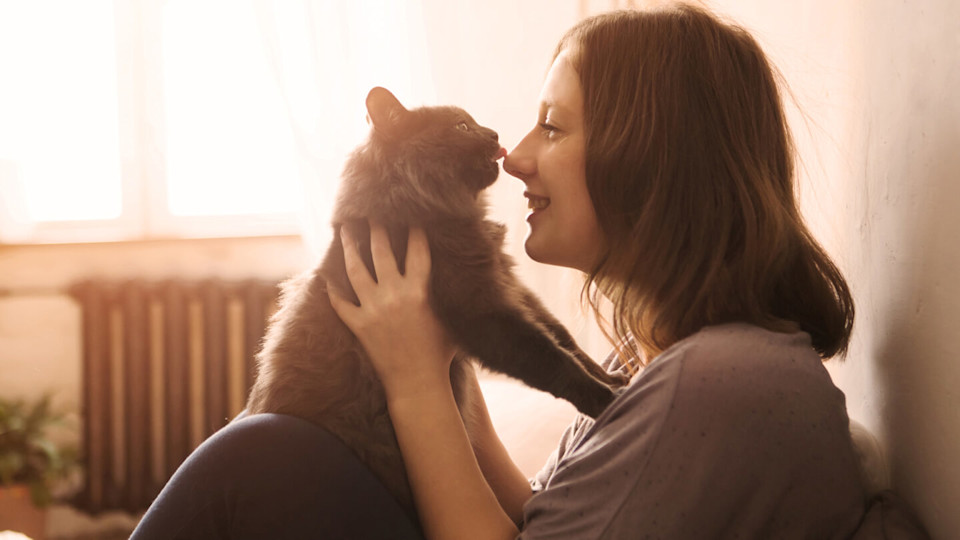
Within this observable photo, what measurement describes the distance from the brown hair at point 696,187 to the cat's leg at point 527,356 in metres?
0.14

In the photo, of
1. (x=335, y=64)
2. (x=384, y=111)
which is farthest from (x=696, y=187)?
(x=335, y=64)

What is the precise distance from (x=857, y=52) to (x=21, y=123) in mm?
3199

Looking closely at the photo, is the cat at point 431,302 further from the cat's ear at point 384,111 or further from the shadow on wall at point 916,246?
the shadow on wall at point 916,246

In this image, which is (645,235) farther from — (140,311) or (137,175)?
(137,175)

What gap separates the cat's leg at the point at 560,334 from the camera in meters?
1.31

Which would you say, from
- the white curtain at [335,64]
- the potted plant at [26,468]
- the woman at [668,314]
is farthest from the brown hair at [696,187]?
the potted plant at [26,468]

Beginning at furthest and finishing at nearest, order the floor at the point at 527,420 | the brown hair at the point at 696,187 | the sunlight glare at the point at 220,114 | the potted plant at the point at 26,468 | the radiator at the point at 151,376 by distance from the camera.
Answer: the sunlight glare at the point at 220,114 < the radiator at the point at 151,376 < the potted plant at the point at 26,468 < the floor at the point at 527,420 < the brown hair at the point at 696,187

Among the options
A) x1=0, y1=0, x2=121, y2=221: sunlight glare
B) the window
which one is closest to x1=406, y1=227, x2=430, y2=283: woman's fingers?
the window

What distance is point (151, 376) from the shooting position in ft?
10.1

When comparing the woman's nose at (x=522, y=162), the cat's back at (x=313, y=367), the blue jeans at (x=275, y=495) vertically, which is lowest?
the blue jeans at (x=275, y=495)

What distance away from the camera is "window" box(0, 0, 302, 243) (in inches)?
122

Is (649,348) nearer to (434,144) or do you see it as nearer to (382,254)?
(382,254)

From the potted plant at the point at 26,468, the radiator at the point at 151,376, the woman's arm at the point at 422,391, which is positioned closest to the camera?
the woman's arm at the point at 422,391

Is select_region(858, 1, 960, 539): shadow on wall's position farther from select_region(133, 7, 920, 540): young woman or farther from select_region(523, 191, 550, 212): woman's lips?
select_region(523, 191, 550, 212): woman's lips
